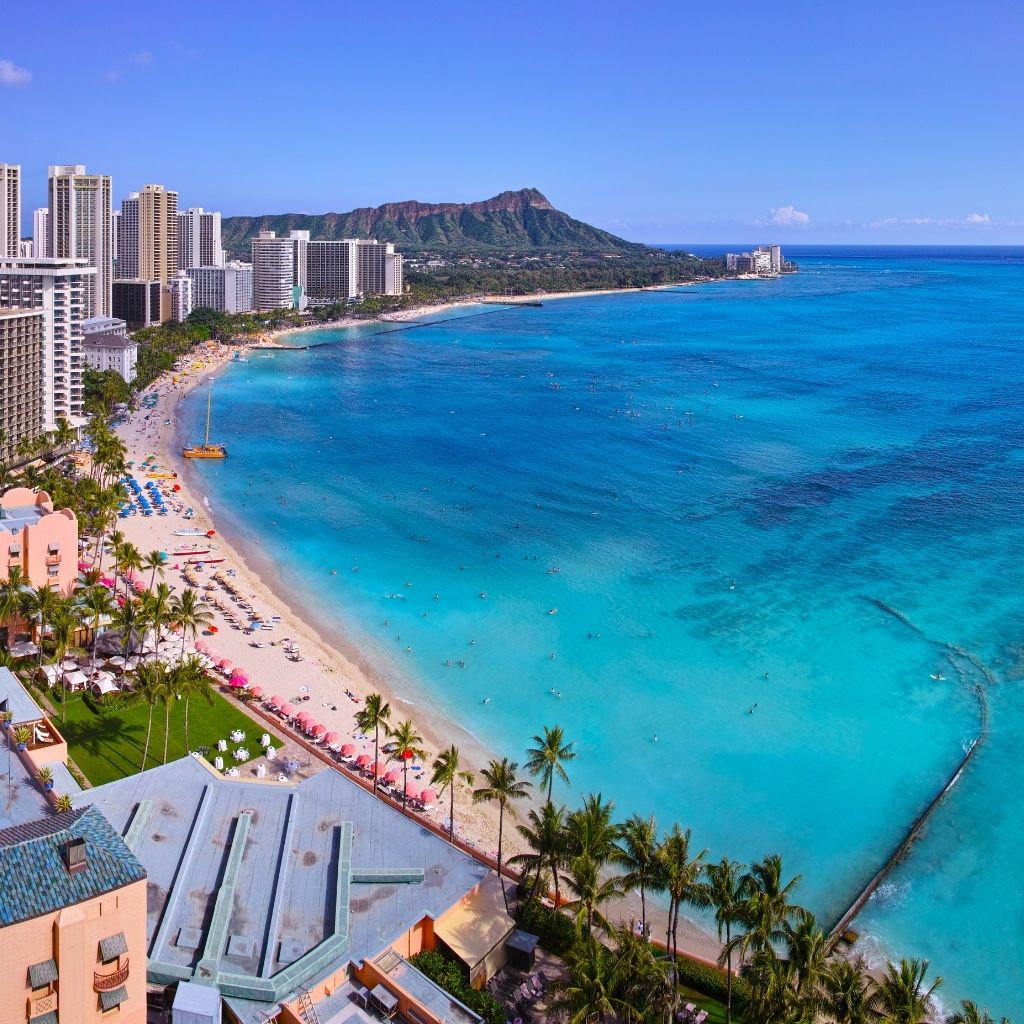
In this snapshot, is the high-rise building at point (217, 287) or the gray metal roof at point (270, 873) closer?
the gray metal roof at point (270, 873)

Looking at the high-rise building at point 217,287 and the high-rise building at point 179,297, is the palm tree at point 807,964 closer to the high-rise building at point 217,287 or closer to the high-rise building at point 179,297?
the high-rise building at point 179,297

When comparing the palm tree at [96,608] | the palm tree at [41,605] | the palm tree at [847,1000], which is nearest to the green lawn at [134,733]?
the palm tree at [96,608]

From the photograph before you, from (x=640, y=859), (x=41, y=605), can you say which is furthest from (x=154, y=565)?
(x=640, y=859)

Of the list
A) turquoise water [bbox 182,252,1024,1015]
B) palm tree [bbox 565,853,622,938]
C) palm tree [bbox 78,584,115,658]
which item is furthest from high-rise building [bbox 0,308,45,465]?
palm tree [bbox 565,853,622,938]

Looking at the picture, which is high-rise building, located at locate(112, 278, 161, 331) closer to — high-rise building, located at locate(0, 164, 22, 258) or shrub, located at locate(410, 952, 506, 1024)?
high-rise building, located at locate(0, 164, 22, 258)

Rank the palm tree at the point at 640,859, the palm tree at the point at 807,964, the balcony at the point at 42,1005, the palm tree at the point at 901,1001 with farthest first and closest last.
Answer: the palm tree at the point at 640,859
the palm tree at the point at 807,964
the palm tree at the point at 901,1001
the balcony at the point at 42,1005

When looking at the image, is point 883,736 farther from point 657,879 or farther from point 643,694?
point 657,879

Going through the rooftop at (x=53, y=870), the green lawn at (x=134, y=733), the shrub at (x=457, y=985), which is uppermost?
the rooftop at (x=53, y=870)
